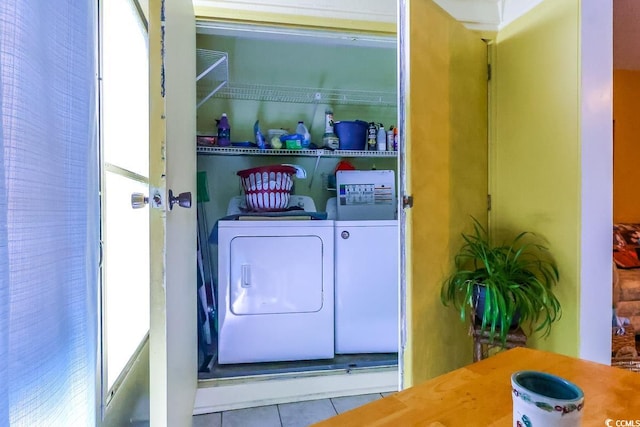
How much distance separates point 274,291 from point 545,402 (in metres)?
1.69

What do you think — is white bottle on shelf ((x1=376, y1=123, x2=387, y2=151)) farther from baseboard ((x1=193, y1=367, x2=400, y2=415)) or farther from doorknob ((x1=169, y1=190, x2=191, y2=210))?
doorknob ((x1=169, y1=190, x2=191, y2=210))

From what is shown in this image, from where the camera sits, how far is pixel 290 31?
1822mm

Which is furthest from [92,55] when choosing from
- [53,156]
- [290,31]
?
[290,31]

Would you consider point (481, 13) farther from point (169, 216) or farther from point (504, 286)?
point (169, 216)

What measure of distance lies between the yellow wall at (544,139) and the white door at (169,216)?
64.7 inches

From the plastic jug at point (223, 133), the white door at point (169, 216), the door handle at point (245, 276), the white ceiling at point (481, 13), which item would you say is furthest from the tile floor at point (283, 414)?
the white ceiling at point (481, 13)

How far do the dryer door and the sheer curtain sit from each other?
1069 mm

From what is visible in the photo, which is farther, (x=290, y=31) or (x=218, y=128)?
(x=218, y=128)

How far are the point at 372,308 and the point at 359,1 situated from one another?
5.97 feet

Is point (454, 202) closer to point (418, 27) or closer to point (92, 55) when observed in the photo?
point (418, 27)

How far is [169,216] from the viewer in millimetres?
1021

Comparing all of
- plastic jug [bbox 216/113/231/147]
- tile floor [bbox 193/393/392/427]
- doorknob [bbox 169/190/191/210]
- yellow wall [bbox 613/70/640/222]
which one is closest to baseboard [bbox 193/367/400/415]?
tile floor [bbox 193/393/392/427]

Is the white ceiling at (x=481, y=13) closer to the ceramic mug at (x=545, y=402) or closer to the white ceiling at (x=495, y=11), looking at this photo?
the white ceiling at (x=495, y=11)

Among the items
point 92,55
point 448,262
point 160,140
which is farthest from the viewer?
point 448,262
